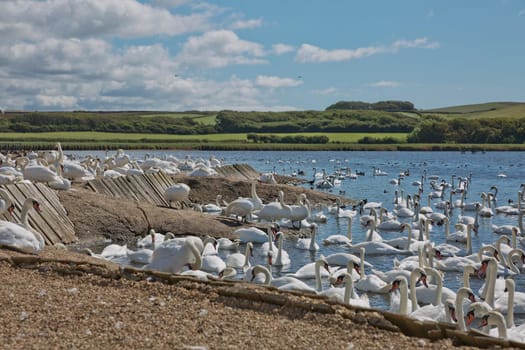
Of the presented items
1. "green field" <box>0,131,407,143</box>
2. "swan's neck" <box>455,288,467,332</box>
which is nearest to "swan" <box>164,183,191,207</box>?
"swan's neck" <box>455,288,467,332</box>

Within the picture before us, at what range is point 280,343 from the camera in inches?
269

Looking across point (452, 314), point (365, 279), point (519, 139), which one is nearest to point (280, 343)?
point (452, 314)

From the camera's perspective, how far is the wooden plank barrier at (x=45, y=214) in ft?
54.7

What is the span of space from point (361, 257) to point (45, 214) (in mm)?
7236

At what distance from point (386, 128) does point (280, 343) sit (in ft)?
368

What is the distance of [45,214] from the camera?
17453 mm

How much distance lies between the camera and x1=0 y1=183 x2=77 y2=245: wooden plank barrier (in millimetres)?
16672

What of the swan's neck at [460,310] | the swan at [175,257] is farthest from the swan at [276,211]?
the swan's neck at [460,310]

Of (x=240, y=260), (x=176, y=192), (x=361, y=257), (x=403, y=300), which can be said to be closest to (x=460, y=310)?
(x=403, y=300)

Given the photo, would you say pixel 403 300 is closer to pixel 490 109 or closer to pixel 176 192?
pixel 176 192

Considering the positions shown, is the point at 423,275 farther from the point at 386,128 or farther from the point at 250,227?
the point at 386,128

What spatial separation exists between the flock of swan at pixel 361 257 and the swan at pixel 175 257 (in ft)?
0.05

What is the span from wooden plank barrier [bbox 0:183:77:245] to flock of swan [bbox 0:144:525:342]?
1317 mm

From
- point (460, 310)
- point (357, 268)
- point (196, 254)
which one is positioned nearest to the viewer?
point (460, 310)
